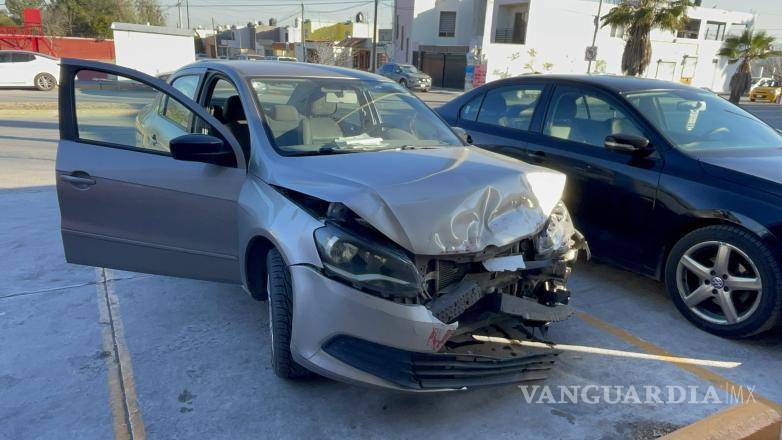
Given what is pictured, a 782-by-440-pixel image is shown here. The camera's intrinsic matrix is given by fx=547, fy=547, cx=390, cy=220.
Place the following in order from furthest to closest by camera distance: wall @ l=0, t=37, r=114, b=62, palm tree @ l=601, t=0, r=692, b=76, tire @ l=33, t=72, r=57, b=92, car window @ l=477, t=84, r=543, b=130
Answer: wall @ l=0, t=37, r=114, b=62 → palm tree @ l=601, t=0, r=692, b=76 → tire @ l=33, t=72, r=57, b=92 → car window @ l=477, t=84, r=543, b=130

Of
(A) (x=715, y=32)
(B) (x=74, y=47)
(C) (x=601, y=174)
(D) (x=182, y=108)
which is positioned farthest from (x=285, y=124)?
(A) (x=715, y=32)

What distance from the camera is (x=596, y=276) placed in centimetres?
471

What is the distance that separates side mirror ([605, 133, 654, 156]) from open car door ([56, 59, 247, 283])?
2.66 m

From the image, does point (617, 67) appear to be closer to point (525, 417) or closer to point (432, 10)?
point (432, 10)

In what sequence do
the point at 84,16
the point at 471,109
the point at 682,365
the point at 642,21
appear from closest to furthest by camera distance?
the point at 682,365 < the point at 471,109 < the point at 642,21 < the point at 84,16

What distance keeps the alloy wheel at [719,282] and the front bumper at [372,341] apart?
1961mm

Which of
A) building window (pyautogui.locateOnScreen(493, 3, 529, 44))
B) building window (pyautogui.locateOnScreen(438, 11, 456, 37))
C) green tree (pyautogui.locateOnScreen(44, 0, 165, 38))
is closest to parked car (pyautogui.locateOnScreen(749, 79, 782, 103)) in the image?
building window (pyautogui.locateOnScreen(493, 3, 529, 44))

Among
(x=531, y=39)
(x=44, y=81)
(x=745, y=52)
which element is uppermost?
(x=531, y=39)

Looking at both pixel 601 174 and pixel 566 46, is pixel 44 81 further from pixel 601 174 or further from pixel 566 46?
pixel 566 46

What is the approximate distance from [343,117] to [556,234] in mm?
1627

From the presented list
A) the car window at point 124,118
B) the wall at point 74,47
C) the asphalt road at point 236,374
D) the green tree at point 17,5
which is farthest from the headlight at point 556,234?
the green tree at point 17,5

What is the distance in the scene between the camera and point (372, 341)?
2.43m

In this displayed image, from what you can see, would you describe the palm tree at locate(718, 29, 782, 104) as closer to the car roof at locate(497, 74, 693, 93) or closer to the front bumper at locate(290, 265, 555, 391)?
the car roof at locate(497, 74, 693, 93)

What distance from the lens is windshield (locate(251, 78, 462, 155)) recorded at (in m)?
3.38
